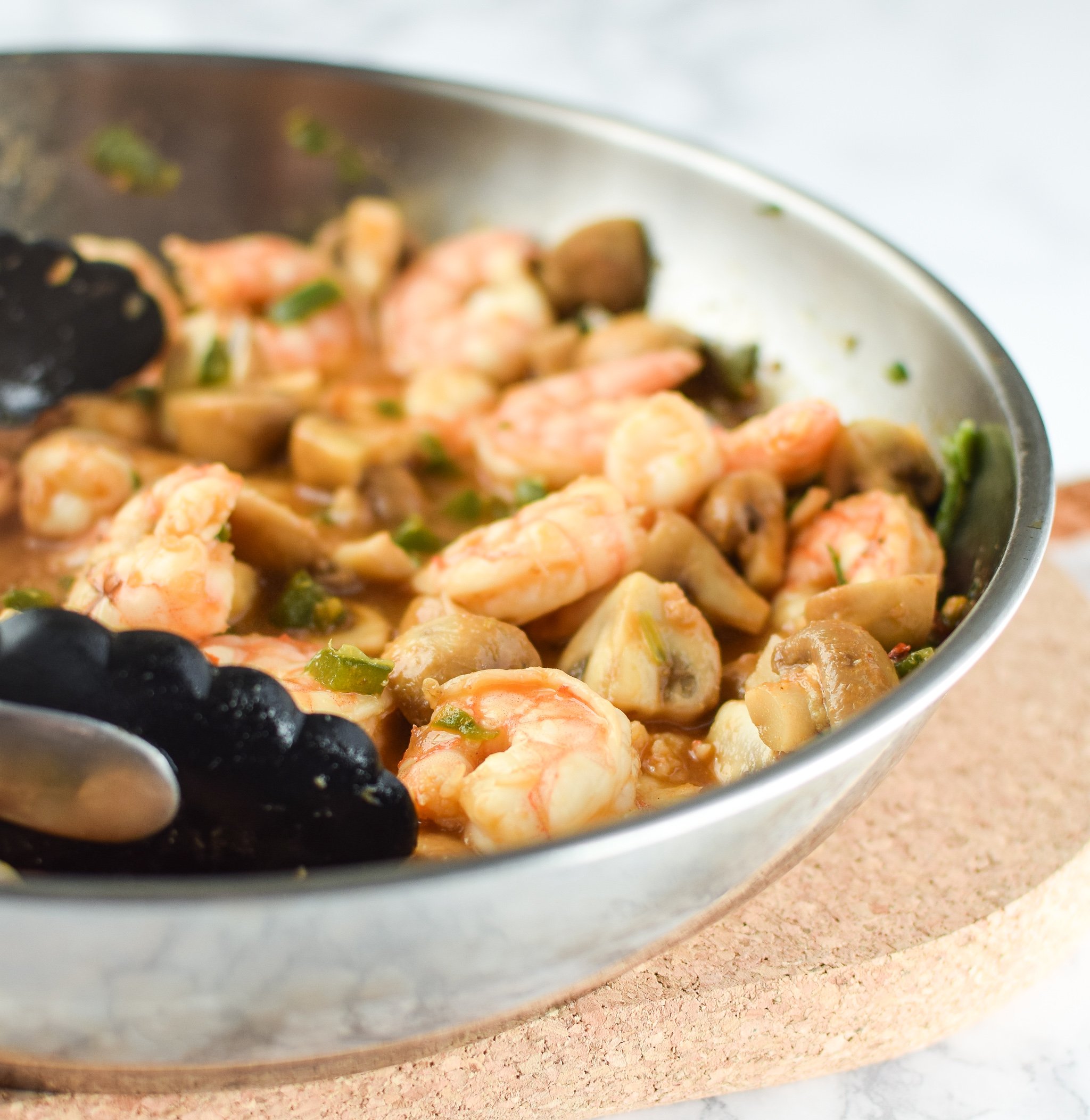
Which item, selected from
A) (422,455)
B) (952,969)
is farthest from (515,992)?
(422,455)

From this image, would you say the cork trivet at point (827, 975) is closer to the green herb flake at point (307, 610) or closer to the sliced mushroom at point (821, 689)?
the sliced mushroom at point (821, 689)

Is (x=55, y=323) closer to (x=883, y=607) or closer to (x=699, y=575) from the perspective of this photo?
(x=699, y=575)

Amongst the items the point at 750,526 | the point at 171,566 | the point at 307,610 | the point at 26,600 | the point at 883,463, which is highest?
the point at 883,463

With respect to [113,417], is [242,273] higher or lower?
higher

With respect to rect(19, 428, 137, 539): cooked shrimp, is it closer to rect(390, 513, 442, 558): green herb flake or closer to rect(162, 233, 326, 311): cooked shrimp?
rect(390, 513, 442, 558): green herb flake

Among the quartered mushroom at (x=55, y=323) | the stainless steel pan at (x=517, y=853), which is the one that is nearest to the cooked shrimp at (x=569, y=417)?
the stainless steel pan at (x=517, y=853)

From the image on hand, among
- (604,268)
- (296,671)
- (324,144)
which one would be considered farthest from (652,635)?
(324,144)

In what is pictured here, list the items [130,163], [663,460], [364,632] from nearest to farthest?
[364,632]
[663,460]
[130,163]
